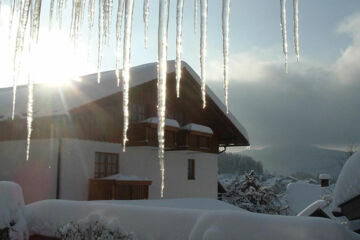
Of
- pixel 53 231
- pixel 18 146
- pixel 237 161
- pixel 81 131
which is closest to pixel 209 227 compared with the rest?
pixel 53 231

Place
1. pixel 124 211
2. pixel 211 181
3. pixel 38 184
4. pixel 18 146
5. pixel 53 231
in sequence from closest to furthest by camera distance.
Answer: pixel 124 211, pixel 53 231, pixel 38 184, pixel 18 146, pixel 211 181

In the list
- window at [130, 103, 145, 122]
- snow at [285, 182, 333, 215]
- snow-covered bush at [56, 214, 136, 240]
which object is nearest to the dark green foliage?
snow at [285, 182, 333, 215]

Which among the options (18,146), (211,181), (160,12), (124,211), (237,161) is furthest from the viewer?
(237,161)

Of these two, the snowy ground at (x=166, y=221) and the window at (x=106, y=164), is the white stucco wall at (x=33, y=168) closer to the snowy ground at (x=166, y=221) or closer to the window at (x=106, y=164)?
the window at (x=106, y=164)

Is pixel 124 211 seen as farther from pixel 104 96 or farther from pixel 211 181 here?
pixel 211 181

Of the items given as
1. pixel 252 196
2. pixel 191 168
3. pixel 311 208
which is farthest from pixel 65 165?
pixel 252 196

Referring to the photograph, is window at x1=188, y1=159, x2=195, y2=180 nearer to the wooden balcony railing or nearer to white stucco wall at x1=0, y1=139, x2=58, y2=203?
the wooden balcony railing

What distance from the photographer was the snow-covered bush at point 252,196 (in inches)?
990

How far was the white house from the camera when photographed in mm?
13898

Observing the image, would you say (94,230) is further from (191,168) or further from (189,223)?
(191,168)

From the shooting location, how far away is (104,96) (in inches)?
556

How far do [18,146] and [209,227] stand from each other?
1083 centimetres

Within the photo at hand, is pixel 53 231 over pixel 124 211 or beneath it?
beneath

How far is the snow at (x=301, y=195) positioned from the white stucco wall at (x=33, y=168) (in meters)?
19.1
